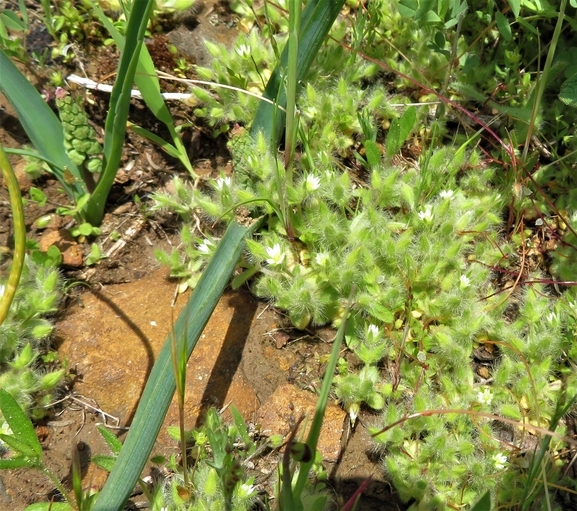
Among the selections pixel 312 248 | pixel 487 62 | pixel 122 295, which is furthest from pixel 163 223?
pixel 487 62

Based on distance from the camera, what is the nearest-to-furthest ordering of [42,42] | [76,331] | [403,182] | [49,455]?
1. [49,455]
2. [76,331]
3. [403,182]
4. [42,42]

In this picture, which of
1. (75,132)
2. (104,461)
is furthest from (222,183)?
(104,461)

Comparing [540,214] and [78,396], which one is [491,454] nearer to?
[540,214]

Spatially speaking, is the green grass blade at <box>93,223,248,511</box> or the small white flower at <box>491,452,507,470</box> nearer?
the green grass blade at <box>93,223,248,511</box>

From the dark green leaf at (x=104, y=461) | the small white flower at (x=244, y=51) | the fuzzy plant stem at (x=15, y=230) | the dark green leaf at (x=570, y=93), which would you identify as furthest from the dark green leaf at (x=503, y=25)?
the dark green leaf at (x=104, y=461)

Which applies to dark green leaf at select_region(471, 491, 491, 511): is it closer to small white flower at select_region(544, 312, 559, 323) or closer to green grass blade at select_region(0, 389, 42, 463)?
small white flower at select_region(544, 312, 559, 323)

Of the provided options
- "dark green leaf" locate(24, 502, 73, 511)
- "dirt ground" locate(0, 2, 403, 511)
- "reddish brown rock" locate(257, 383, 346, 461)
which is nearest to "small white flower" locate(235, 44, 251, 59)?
"dirt ground" locate(0, 2, 403, 511)
